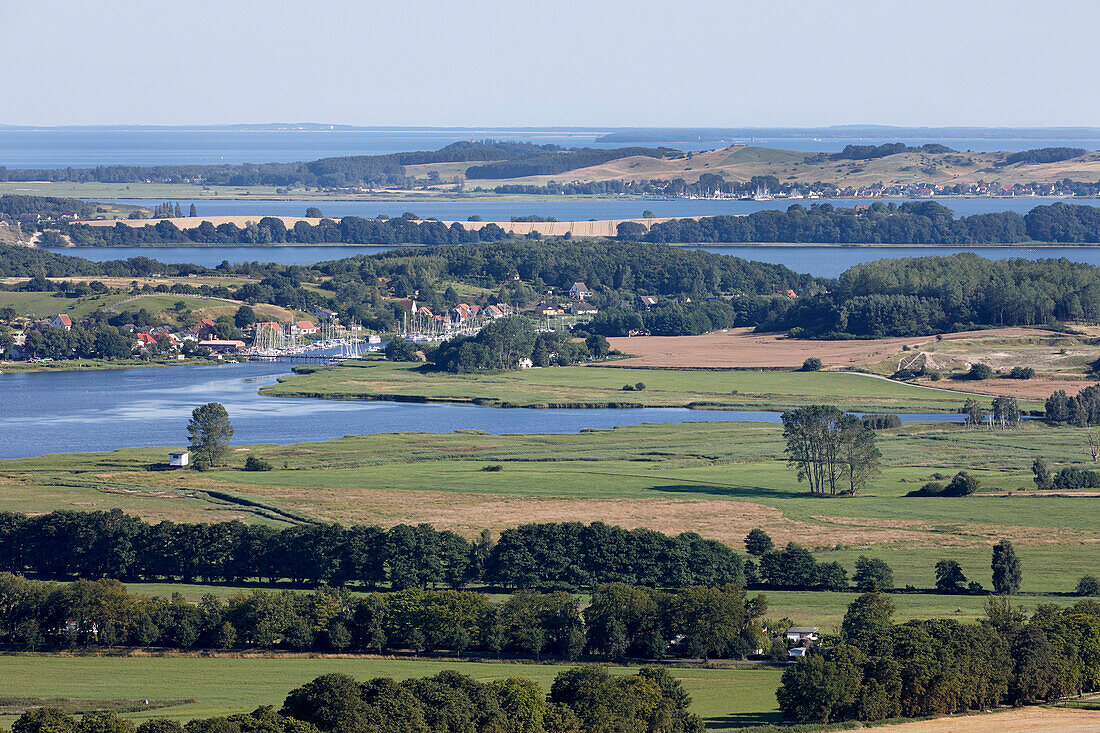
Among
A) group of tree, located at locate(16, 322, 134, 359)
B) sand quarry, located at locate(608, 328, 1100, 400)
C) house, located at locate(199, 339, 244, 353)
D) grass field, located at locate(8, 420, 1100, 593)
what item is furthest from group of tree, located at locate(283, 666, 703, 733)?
house, located at locate(199, 339, 244, 353)

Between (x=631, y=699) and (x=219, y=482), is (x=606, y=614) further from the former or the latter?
(x=219, y=482)

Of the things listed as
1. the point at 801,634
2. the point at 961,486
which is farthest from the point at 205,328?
the point at 801,634

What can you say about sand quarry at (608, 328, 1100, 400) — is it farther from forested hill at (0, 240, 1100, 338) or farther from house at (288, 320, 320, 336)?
house at (288, 320, 320, 336)

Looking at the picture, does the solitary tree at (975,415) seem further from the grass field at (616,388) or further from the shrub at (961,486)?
the shrub at (961,486)

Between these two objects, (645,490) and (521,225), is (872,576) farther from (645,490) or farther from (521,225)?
(521,225)

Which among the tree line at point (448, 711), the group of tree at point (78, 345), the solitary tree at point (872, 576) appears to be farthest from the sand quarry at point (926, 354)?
the tree line at point (448, 711)

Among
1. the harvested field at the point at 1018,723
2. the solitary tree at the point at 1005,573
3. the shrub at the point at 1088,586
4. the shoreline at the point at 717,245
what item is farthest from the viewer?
the shoreline at the point at 717,245
